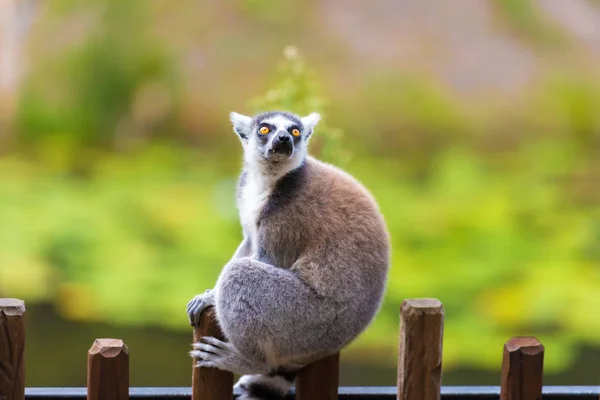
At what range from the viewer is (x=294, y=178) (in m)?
1.79

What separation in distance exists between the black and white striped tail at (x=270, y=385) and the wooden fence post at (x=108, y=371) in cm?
34

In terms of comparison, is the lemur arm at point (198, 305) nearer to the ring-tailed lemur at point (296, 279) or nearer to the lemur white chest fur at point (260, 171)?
the ring-tailed lemur at point (296, 279)

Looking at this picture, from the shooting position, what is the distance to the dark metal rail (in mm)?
1552

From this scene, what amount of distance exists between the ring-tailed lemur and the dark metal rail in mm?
101

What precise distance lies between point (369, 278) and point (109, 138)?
3.17 metres

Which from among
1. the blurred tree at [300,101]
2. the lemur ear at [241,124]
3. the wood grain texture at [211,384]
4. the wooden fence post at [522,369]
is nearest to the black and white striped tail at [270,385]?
the wood grain texture at [211,384]

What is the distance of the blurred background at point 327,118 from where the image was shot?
4.41m

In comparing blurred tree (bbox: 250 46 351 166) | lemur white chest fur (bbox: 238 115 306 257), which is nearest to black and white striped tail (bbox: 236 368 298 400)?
lemur white chest fur (bbox: 238 115 306 257)

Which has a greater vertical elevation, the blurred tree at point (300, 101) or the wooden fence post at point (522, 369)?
the blurred tree at point (300, 101)

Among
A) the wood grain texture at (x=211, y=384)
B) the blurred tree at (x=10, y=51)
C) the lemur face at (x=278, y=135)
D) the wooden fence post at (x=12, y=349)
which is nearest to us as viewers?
the wooden fence post at (x=12, y=349)

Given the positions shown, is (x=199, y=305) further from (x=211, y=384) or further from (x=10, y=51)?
(x=10, y=51)

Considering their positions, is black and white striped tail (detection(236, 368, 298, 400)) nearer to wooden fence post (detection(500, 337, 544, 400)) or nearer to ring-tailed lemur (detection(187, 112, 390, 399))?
ring-tailed lemur (detection(187, 112, 390, 399))

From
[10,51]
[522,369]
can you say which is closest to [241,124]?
[522,369]

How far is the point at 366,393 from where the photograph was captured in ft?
5.24
